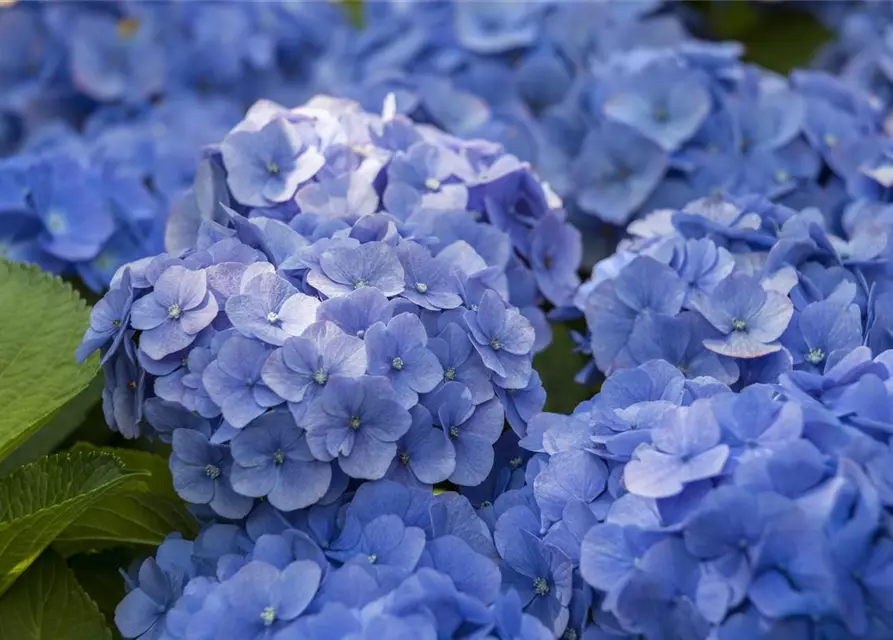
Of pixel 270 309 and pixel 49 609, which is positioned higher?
pixel 270 309

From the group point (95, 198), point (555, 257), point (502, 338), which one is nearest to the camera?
point (502, 338)

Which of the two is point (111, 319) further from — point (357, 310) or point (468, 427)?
point (468, 427)

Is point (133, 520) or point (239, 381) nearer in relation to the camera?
point (239, 381)

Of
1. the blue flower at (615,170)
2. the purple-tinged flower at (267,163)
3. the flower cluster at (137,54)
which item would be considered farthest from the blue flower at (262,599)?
the flower cluster at (137,54)

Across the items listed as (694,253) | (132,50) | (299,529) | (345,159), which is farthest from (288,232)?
(132,50)

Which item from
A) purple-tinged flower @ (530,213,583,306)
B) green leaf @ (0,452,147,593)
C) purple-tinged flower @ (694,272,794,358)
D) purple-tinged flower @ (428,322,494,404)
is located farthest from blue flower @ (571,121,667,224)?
green leaf @ (0,452,147,593)

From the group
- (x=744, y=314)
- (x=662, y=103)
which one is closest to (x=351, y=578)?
(x=744, y=314)

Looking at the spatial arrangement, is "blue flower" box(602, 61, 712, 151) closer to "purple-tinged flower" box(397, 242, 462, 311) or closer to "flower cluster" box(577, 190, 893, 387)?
"flower cluster" box(577, 190, 893, 387)
